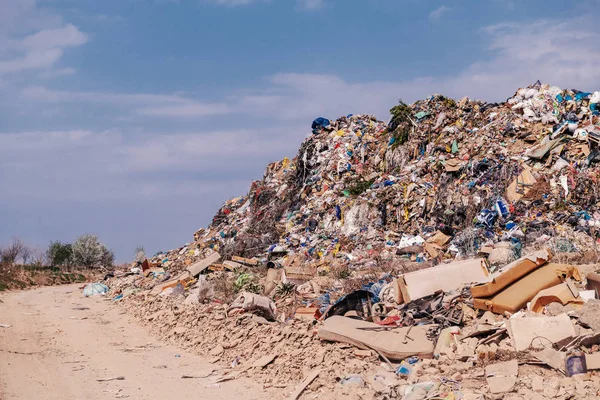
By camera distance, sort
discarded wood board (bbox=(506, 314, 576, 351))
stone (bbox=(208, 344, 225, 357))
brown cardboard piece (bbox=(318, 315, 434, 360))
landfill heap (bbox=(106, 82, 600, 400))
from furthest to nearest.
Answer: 1. stone (bbox=(208, 344, 225, 357))
2. brown cardboard piece (bbox=(318, 315, 434, 360))
3. landfill heap (bbox=(106, 82, 600, 400))
4. discarded wood board (bbox=(506, 314, 576, 351))

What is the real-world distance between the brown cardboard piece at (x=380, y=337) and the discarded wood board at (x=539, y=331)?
0.90m

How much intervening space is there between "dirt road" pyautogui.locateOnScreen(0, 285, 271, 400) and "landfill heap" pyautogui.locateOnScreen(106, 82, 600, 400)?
44 centimetres

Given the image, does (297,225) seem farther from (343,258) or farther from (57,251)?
(57,251)

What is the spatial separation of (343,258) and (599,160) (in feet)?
19.9

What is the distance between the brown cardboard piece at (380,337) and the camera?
628 centimetres

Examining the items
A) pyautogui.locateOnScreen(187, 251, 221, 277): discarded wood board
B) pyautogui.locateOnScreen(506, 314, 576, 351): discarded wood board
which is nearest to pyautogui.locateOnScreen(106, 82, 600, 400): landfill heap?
pyautogui.locateOnScreen(506, 314, 576, 351): discarded wood board

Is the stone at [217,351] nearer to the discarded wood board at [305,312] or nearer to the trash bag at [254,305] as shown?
the trash bag at [254,305]

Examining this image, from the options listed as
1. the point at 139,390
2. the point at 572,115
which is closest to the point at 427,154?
the point at 572,115

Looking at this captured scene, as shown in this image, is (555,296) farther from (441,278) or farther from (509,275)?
(441,278)

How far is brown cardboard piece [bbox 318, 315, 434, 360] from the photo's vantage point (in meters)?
6.28

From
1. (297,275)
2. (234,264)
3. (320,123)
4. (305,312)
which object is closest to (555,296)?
(305,312)

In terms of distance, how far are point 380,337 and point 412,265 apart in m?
4.60

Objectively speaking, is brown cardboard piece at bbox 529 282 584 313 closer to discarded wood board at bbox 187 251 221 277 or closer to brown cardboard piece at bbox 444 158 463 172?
brown cardboard piece at bbox 444 158 463 172

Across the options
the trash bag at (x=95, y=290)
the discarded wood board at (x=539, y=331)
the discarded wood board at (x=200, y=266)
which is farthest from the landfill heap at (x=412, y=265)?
the trash bag at (x=95, y=290)
